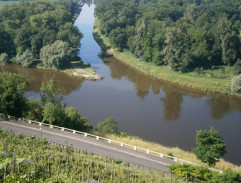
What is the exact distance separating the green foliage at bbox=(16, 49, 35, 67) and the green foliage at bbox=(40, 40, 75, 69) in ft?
8.46

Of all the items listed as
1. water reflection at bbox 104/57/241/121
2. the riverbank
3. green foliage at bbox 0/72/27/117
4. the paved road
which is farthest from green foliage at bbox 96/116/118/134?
the riverbank

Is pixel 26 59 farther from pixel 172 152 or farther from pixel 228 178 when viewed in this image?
pixel 228 178

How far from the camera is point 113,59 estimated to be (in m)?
73.0

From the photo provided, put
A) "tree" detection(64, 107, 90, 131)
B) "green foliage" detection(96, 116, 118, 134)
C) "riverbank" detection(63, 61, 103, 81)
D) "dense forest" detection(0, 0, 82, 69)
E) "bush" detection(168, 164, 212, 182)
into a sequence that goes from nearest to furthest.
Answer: "bush" detection(168, 164, 212, 182), "tree" detection(64, 107, 90, 131), "green foliage" detection(96, 116, 118, 134), "riverbank" detection(63, 61, 103, 81), "dense forest" detection(0, 0, 82, 69)

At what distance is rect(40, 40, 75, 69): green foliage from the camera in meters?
60.3

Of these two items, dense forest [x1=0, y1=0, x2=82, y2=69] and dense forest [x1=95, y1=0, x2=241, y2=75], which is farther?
dense forest [x1=0, y1=0, x2=82, y2=69]

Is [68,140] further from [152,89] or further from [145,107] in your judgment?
[152,89]

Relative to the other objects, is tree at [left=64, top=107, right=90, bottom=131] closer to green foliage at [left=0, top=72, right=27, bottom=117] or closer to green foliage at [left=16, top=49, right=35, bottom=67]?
green foliage at [left=0, top=72, right=27, bottom=117]

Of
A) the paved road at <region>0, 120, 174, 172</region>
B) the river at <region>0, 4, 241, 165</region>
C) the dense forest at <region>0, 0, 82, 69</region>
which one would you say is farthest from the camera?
the dense forest at <region>0, 0, 82, 69</region>

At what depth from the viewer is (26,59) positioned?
63031 millimetres

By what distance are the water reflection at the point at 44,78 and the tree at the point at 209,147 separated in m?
31.6

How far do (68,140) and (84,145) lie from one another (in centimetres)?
200

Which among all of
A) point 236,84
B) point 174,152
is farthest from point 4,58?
point 236,84

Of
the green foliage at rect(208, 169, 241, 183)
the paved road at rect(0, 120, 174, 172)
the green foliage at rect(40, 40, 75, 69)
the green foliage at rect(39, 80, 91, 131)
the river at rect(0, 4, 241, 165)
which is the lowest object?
the river at rect(0, 4, 241, 165)
